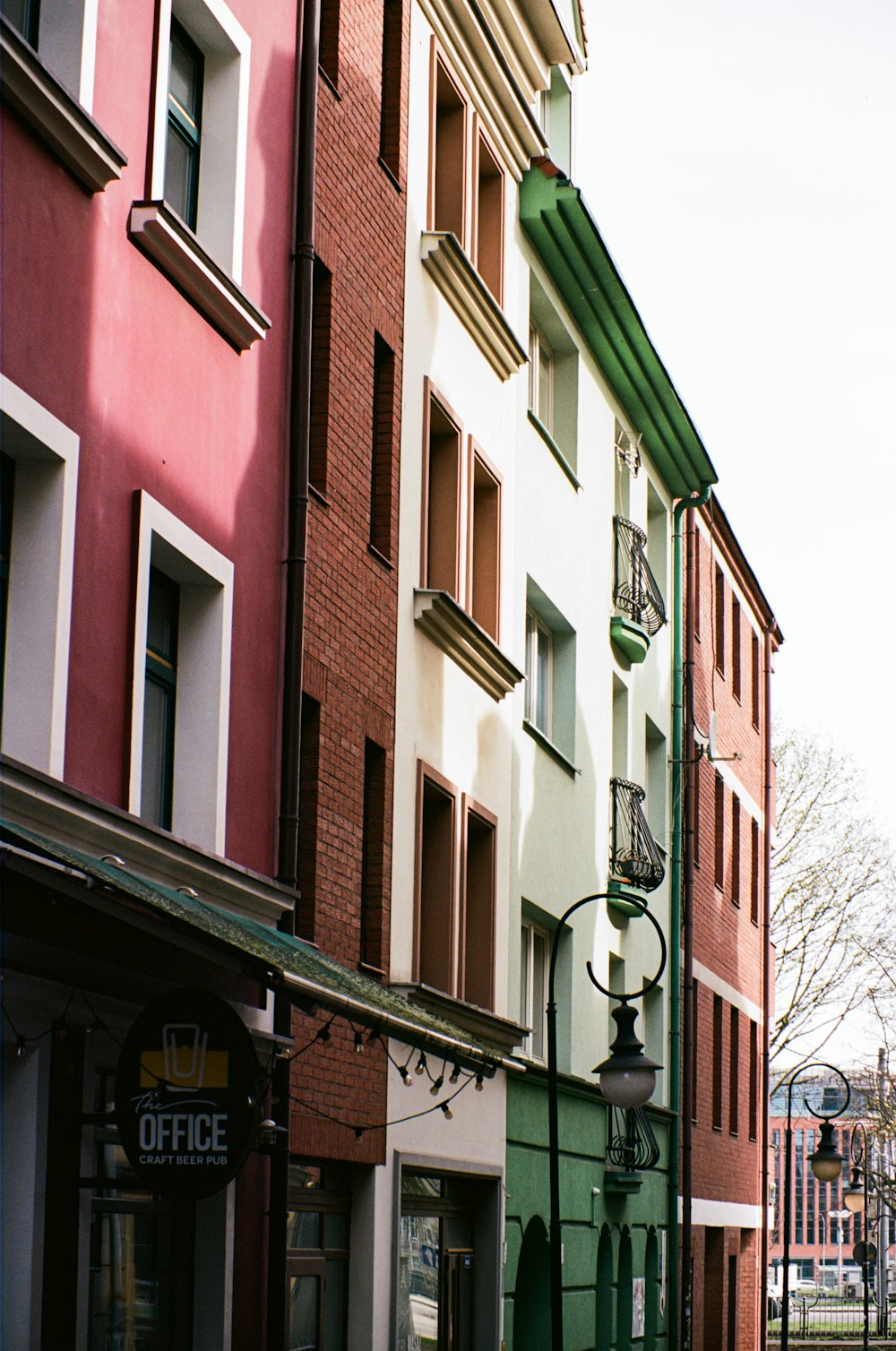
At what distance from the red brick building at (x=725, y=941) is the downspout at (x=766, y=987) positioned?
45mm

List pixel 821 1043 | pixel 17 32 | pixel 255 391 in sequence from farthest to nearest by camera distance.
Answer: pixel 821 1043, pixel 255 391, pixel 17 32

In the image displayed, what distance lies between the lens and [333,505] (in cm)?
1532

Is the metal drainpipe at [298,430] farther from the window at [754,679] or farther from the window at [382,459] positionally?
the window at [754,679]

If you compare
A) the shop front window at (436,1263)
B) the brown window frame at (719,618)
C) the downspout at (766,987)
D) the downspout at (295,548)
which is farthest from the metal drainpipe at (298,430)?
the downspout at (766,987)

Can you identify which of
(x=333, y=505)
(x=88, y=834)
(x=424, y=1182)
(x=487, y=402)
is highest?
(x=487, y=402)

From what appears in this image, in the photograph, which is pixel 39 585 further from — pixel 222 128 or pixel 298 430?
pixel 222 128

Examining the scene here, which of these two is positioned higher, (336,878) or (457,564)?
(457,564)

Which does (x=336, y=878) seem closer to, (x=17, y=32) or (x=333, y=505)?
(x=333, y=505)

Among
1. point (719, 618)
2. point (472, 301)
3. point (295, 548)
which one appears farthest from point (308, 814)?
point (719, 618)

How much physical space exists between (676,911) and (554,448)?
32.1 feet

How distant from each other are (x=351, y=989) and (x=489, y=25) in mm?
12004

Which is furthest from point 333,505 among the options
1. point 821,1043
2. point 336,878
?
point 821,1043

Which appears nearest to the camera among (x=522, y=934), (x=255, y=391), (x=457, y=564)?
(x=255, y=391)

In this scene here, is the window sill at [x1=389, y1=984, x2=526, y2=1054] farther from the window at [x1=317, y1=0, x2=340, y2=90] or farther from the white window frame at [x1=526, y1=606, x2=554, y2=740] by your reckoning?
the window at [x1=317, y1=0, x2=340, y2=90]
